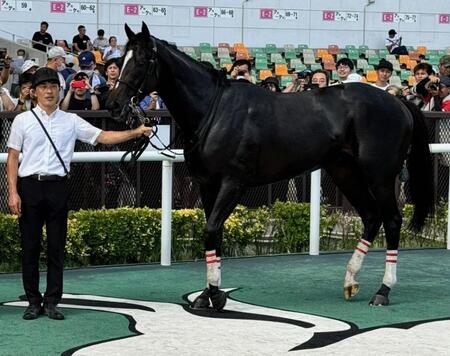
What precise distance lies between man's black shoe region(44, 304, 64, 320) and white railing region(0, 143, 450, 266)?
5.46 ft

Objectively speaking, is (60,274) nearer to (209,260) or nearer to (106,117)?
(209,260)

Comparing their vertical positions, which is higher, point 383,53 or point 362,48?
point 362,48

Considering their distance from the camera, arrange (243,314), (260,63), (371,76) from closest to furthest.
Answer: (243,314) → (371,76) → (260,63)

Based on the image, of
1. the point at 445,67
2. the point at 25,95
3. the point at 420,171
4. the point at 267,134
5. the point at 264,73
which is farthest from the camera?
the point at 264,73

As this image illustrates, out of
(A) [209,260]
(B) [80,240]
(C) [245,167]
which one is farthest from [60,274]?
(B) [80,240]

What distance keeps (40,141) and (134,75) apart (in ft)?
2.33

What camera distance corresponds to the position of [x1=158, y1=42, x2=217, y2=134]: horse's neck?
20.5 feet

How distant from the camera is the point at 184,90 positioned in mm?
6277

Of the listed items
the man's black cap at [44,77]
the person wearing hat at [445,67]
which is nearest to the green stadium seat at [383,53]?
the person wearing hat at [445,67]

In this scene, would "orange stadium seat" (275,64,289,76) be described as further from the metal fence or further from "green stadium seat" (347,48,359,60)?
the metal fence

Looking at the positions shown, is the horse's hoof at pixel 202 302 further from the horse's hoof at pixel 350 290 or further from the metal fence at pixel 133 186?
the metal fence at pixel 133 186

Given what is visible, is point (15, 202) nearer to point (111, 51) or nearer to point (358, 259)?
point (358, 259)

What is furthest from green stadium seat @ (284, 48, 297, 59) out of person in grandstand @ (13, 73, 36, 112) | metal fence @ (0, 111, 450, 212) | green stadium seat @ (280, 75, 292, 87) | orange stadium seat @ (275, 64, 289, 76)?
person in grandstand @ (13, 73, 36, 112)

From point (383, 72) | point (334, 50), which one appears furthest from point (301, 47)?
point (383, 72)
